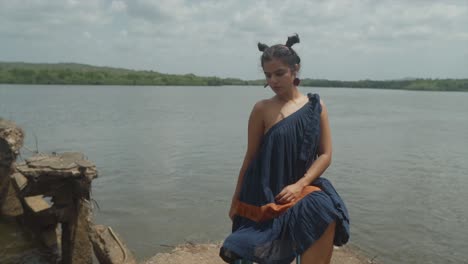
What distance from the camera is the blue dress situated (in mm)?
2943

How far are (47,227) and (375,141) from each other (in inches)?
730

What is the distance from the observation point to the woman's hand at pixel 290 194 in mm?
3004

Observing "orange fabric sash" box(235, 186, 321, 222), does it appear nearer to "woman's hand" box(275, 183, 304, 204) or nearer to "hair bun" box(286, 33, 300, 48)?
"woman's hand" box(275, 183, 304, 204)

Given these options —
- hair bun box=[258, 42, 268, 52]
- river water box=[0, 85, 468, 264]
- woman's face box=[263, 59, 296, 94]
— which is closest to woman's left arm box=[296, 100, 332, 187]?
woman's face box=[263, 59, 296, 94]

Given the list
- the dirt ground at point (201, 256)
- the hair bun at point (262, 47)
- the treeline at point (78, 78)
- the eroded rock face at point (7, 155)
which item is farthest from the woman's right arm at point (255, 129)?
the treeline at point (78, 78)

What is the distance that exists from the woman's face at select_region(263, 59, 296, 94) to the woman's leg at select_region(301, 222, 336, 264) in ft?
3.48

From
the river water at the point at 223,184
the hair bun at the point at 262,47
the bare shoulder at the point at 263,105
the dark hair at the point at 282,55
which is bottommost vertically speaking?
the river water at the point at 223,184

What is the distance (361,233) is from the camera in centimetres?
943

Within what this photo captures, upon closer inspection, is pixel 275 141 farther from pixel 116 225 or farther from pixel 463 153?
pixel 463 153

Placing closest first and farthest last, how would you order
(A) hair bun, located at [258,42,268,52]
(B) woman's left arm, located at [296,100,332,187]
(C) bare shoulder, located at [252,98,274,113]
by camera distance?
(B) woman's left arm, located at [296,100,332,187] → (C) bare shoulder, located at [252,98,274,113] → (A) hair bun, located at [258,42,268,52]

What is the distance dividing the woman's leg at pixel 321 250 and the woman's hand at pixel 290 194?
0.31 metres

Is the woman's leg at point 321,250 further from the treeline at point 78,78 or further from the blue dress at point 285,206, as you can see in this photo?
the treeline at point 78,78

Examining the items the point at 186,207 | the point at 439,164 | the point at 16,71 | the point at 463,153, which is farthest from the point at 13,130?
the point at 16,71

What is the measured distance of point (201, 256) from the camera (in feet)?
23.0
